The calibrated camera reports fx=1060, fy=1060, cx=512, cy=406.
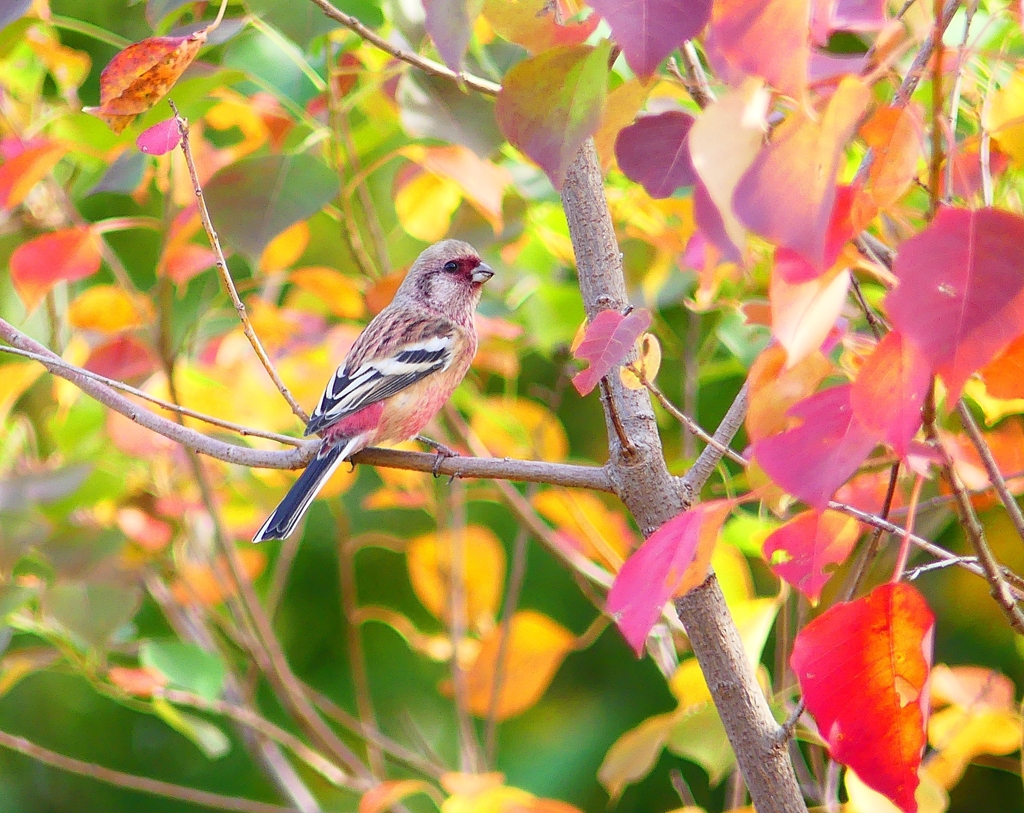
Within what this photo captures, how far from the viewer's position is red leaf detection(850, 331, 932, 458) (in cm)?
83

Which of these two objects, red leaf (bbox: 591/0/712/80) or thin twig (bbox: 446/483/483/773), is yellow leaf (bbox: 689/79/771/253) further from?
thin twig (bbox: 446/483/483/773)

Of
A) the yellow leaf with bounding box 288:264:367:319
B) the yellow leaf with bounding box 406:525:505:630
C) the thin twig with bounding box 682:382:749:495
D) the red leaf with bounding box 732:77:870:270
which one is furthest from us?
the yellow leaf with bounding box 406:525:505:630

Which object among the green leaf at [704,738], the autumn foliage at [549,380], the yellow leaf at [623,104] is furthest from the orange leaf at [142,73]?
the green leaf at [704,738]

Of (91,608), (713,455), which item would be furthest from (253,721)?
Result: (713,455)

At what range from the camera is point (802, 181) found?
723mm

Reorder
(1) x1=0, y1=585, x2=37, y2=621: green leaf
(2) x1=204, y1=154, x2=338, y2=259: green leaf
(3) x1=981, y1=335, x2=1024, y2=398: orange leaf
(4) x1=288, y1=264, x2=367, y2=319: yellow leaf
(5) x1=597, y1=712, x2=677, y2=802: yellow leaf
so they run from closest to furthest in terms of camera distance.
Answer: (3) x1=981, y1=335, x2=1024, y2=398: orange leaf < (5) x1=597, y1=712, x2=677, y2=802: yellow leaf < (2) x1=204, y1=154, x2=338, y2=259: green leaf < (1) x1=0, y1=585, x2=37, y2=621: green leaf < (4) x1=288, y1=264, x2=367, y2=319: yellow leaf

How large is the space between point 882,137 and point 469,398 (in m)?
1.76

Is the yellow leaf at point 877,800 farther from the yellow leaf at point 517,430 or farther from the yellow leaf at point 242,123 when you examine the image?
the yellow leaf at point 242,123

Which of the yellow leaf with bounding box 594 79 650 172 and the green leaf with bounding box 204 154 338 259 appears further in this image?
the green leaf with bounding box 204 154 338 259

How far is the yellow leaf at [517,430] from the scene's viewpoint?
8.01 feet

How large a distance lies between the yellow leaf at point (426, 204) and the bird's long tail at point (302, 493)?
51cm

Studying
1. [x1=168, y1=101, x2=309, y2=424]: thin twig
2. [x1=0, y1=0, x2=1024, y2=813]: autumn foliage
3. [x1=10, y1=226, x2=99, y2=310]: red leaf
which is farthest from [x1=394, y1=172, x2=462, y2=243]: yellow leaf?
[x1=168, y1=101, x2=309, y2=424]: thin twig

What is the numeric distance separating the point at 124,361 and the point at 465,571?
1.08m

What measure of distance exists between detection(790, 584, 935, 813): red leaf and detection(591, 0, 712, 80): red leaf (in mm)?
542
